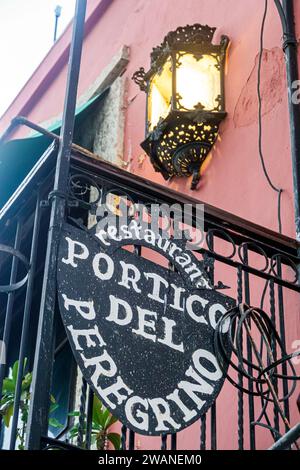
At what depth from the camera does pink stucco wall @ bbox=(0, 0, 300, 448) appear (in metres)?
4.51

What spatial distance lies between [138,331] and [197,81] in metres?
2.23

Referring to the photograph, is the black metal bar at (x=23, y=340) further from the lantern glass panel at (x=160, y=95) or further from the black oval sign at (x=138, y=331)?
the lantern glass panel at (x=160, y=95)

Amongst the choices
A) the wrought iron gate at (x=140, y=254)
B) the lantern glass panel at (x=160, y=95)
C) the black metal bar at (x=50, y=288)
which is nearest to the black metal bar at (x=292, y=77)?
the wrought iron gate at (x=140, y=254)

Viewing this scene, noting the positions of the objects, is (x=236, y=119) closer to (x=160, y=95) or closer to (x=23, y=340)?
(x=160, y=95)

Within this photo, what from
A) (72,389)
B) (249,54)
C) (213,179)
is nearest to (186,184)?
(213,179)

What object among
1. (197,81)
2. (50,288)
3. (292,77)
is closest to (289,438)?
(50,288)

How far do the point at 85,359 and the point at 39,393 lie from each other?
0.65 feet

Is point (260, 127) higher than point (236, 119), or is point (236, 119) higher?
point (236, 119)

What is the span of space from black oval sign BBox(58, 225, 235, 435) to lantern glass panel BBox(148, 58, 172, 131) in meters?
1.75

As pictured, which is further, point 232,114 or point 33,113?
point 33,113

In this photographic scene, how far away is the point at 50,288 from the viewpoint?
10.3 ft

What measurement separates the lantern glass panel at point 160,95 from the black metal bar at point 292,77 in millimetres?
721

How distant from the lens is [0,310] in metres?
6.09

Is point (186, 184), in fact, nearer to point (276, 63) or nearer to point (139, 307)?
point (276, 63)
